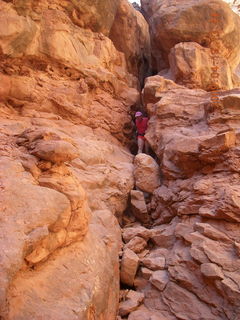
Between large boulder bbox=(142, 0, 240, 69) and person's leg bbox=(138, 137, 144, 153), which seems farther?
large boulder bbox=(142, 0, 240, 69)

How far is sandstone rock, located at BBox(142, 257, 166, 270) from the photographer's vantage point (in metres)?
5.48

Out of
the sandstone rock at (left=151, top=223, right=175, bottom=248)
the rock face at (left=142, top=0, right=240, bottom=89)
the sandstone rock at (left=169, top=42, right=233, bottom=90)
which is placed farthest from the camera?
the rock face at (left=142, top=0, right=240, bottom=89)

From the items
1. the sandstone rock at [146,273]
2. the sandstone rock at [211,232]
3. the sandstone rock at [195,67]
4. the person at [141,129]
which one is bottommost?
the sandstone rock at [146,273]

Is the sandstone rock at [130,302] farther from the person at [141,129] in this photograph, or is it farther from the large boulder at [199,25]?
the large boulder at [199,25]

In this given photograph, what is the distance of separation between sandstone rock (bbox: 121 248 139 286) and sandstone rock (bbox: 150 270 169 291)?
1.33 ft

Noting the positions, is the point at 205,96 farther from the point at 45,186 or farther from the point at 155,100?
the point at 45,186

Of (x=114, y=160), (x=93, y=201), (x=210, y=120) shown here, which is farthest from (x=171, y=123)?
(x=93, y=201)

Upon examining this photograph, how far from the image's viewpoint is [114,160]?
836 centimetres

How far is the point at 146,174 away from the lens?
788 centimetres

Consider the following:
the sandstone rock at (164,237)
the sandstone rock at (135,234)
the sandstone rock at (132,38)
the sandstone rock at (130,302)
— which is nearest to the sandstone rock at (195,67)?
the sandstone rock at (132,38)

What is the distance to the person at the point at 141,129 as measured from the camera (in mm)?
9480

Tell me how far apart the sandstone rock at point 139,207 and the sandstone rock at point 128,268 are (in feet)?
5.57

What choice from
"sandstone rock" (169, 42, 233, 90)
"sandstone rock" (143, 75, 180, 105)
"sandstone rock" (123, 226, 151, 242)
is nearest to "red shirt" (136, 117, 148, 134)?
"sandstone rock" (143, 75, 180, 105)

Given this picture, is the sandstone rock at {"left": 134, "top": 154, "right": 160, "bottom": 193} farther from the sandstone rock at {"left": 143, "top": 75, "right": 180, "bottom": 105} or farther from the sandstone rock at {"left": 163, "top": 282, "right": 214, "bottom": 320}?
the sandstone rock at {"left": 163, "top": 282, "right": 214, "bottom": 320}
